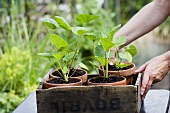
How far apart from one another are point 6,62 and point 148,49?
3.51 meters

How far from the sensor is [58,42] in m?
1.86

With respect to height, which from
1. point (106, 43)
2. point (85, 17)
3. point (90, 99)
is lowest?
point (90, 99)

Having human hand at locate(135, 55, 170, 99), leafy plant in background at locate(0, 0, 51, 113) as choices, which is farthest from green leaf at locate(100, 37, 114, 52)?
leafy plant in background at locate(0, 0, 51, 113)

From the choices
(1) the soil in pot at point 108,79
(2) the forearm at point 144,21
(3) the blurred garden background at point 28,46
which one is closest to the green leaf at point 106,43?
(1) the soil in pot at point 108,79

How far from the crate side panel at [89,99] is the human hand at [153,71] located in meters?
0.19

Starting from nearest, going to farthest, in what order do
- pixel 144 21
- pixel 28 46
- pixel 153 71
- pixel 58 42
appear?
pixel 58 42
pixel 153 71
pixel 144 21
pixel 28 46

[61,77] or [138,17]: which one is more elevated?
[138,17]

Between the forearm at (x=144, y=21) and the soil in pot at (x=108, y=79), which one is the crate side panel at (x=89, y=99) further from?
the forearm at (x=144, y=21)

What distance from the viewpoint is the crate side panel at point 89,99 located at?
175 centimetres

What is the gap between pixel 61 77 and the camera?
1918 mm

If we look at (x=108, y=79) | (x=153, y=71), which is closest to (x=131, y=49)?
(x=153, y=71)

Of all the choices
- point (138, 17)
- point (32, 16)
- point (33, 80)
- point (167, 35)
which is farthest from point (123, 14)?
point (138, 17)

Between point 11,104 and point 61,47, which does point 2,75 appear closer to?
point 11,104

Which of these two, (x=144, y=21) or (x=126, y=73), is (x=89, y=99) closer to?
(x=126, y=73)
